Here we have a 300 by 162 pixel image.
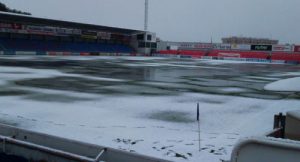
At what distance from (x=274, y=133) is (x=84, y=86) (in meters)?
12.8

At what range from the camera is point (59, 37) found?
63.7m

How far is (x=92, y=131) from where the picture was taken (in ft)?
27.8

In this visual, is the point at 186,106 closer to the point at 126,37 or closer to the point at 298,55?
the point at 298,55

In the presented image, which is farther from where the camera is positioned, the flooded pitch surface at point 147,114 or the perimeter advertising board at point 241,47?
the perimeter advertising board at point 241,47

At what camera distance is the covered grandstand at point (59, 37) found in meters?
53.7

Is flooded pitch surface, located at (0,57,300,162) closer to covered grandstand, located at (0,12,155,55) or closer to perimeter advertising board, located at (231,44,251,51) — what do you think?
covered grandstand, located at (0,12,155,55)

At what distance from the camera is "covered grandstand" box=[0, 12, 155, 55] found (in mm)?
53656

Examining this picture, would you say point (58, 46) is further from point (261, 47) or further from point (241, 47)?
point (261, 47)

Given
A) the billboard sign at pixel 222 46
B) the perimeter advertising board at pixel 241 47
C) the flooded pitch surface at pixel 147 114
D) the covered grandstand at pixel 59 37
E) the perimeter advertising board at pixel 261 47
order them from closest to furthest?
the flooded pitch surface at pixel 147 114 < the covered grandstand at pixel 59 37 < the perimeter advertising board at pixel 261 47 < the perimeter advertising board at pixel 241 47 < the billboard sign at pixel 222 46

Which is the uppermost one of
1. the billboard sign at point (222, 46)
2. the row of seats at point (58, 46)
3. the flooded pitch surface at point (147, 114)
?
the billboard sign at point (222, 46)

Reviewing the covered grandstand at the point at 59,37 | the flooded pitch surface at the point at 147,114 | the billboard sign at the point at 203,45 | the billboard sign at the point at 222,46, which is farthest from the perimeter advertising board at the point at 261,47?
the flooded pitch surface at the point at 147,114

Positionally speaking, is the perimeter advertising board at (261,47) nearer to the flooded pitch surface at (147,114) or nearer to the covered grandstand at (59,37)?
the covered grandstand at (59,37)

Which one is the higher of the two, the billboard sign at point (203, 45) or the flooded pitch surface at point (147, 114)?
the billboard sign at point (203, 45)

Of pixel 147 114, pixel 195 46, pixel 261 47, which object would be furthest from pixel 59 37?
pixel 147 114
